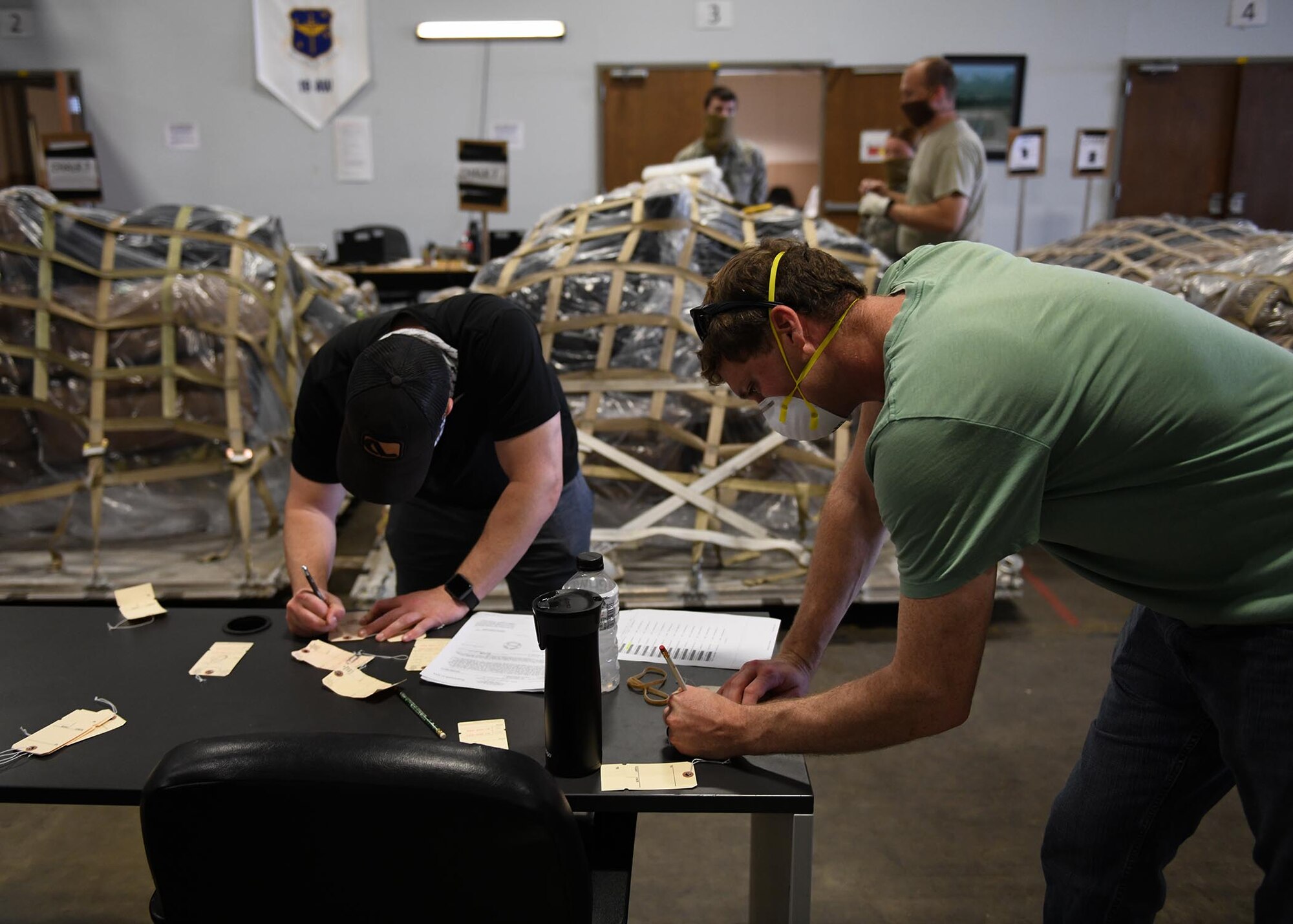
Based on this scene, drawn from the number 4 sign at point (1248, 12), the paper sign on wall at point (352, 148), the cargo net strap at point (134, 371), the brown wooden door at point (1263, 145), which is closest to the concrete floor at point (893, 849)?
the cargo net strap at point (134, 371)

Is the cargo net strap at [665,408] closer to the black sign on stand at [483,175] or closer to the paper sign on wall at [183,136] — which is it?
the black sign on stand at [483,175]

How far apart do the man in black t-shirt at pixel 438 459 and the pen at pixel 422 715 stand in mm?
229

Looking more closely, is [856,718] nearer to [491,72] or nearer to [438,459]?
[438,459]

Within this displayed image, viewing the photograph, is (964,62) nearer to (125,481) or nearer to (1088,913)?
(125,481)

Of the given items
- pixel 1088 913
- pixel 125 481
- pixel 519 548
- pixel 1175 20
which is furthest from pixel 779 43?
pixel 1088 913

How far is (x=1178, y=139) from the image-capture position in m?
7.51

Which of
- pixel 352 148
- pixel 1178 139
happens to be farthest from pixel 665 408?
pixel 1178 139

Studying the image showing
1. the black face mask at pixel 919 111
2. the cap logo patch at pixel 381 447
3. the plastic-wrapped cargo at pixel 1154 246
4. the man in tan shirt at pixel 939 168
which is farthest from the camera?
the plastic-wrapped cargo at pixel 1154 246

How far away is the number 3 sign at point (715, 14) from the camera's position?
724 cm

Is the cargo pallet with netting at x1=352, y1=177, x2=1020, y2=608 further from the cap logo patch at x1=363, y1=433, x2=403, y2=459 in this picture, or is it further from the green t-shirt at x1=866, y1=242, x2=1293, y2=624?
the green t-shirt at x1=866, y1=242, x2=1293, y2=624

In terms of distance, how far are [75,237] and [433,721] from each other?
3.25m

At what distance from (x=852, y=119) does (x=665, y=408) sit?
4839 mm

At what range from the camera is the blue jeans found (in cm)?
121

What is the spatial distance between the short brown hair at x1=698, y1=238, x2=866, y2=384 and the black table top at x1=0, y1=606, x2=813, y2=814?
1.81ft
